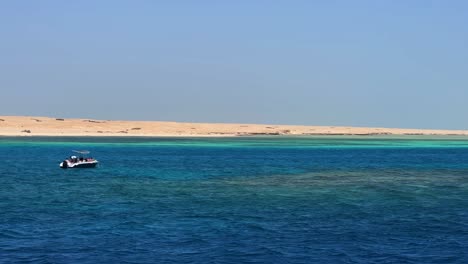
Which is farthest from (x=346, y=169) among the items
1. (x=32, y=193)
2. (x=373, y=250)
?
(x=373, y=250)

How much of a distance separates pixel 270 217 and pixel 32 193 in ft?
69.1

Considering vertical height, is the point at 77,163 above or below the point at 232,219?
above

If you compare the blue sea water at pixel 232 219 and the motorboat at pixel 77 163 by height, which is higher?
the motorboat at pixel 77 163

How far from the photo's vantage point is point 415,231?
35.7m

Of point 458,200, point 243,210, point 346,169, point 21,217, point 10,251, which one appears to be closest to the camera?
point 10,251

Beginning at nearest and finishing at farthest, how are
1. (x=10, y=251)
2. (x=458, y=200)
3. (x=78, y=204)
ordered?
1. (x=10, y=251)
2. (x=78, y=204)
3. (x=458, y=200)

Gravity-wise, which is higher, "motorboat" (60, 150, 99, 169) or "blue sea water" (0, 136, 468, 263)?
"motorboat" (60, 150, 99, 169)

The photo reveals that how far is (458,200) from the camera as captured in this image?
49188mm

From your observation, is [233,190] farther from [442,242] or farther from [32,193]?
[442,242]

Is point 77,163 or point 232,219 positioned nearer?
point 232,219

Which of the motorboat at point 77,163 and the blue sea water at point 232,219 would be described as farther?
the motorboat at point 77,163

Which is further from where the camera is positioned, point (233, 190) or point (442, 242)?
point (233, 190)

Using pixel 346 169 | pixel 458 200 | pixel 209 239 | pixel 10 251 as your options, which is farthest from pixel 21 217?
pixel 346 169

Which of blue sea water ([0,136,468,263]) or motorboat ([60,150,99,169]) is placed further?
motorboat ([60,150,99,169])
